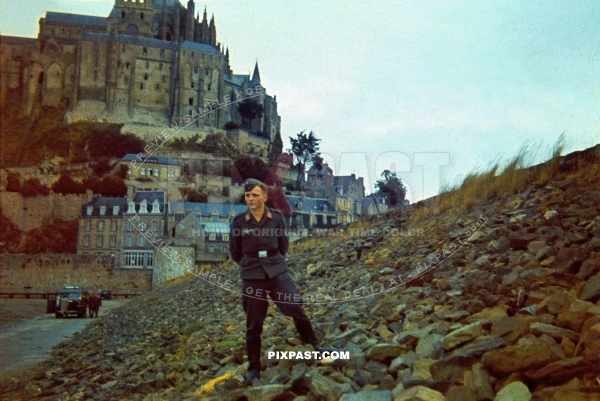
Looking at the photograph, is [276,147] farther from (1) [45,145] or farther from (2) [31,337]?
(1) [45,145]

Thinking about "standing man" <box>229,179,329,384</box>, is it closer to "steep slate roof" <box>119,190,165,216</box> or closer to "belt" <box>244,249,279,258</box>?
"belt" <box>244,249,279,258</box>

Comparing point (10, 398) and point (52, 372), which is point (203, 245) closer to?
point (52, 372)

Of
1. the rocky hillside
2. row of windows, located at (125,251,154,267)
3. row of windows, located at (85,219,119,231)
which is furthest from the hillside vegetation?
the rocky hillside

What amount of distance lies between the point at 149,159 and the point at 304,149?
6.20 feet

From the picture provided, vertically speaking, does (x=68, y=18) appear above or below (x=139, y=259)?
above

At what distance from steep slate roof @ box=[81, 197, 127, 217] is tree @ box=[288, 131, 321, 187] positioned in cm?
189

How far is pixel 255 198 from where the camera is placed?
3.11m

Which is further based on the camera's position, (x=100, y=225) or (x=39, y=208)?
(x=39, y=208)

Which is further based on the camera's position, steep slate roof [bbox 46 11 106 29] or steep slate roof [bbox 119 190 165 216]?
steep slate roof [bbox 46 11 106 29]

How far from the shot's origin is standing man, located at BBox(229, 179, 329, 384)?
3.01 metres

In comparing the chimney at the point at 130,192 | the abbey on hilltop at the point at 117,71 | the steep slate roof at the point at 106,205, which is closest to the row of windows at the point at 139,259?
the steep slate roof at the point at 106,205

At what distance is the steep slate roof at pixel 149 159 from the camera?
503 cm

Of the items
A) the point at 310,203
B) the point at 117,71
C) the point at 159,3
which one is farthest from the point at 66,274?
the point at 159,3

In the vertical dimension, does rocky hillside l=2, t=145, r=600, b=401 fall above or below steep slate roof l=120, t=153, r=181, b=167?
below
